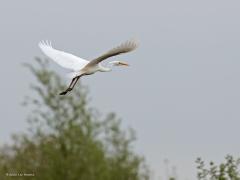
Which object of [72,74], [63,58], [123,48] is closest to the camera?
[123,48]

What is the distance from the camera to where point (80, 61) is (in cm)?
1727

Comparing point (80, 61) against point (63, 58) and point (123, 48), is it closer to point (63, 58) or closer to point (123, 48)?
point (63, 58)

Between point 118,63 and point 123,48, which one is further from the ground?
point 118,63

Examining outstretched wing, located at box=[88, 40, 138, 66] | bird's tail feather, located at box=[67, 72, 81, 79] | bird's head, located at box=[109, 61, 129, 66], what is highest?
bird's head, located at box=[109, 61, 129, 66]

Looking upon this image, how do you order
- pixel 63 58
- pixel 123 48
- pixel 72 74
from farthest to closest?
1. pixel 63 58
2. pixel 72 74
3. pixel 123 48

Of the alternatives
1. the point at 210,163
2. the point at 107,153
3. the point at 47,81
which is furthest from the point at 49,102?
the point at 210,163

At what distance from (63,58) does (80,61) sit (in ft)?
0.98

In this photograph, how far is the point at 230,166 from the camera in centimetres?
1600

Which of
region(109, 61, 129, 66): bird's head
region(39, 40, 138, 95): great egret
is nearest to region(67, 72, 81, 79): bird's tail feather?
region(39, 40, 138, 95): great egret

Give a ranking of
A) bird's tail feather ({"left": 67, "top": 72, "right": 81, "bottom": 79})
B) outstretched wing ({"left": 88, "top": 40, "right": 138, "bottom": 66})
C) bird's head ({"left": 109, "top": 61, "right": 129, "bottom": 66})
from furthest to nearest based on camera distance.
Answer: bird's head ({"left": 109, "top": 61, "right": 129, "bottom": 66}) < bird's tail feather ({"left": 67, "top": 72, "right": 81, "bottom": 79}) < outstretched wing ({"left": 88, "top": 40, "right": 138, "bottom": 66})

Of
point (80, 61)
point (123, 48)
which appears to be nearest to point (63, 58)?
point (80, 61)

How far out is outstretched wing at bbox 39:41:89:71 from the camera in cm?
1684

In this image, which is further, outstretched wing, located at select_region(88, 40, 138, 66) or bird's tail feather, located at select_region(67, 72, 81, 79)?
bird's tail feather, located at select_region(67, 72, 81, 79)

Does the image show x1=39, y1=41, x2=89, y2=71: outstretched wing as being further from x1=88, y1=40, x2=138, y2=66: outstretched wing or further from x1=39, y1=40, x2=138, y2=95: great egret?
x1=88, y1=40, x2=138, y2=66: outstretched wing
